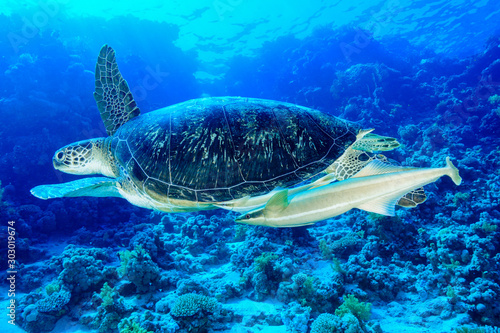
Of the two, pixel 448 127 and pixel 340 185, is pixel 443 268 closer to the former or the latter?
pixel 340 185

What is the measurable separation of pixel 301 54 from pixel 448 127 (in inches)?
787

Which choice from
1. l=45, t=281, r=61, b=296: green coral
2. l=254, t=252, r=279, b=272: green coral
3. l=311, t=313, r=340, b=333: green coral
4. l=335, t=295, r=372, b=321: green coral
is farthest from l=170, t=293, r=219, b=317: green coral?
l=45, t=281, r=61, b=296: green coral

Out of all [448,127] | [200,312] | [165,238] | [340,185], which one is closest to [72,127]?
[165,238]

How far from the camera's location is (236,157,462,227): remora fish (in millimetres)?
1577

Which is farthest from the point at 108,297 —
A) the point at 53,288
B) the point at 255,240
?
the point at 255,240

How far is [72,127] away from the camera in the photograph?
11430mm

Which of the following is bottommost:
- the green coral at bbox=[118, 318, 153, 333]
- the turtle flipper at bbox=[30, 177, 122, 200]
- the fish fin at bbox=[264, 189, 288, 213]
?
the green coral at bbox=[118, 318, 153, 333]

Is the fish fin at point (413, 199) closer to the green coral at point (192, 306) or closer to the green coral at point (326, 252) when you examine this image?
the green coral at point (326, 252)

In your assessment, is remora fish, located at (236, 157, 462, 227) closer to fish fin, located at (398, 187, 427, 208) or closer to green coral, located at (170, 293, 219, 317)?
fish fin, located at (398, 187, 427, 208)

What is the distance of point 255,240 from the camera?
5133 mm

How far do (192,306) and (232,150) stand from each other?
2.36m

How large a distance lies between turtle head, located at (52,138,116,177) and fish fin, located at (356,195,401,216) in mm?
3584

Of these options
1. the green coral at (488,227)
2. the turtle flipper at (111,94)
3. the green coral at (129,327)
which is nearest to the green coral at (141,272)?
the green coral at (129,327)

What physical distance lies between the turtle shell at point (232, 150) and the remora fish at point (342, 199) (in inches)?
23.4
